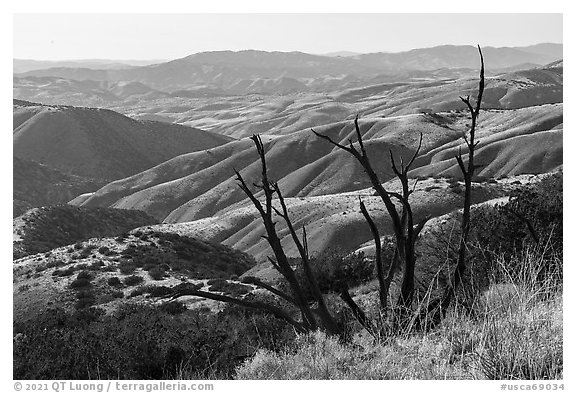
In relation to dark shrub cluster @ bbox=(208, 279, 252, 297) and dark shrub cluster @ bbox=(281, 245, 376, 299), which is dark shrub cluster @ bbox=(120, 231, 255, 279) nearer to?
dark shrub cluster @ bbox=(208, 279, 252, 297)

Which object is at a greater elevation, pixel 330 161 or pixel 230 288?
pixel 230 288

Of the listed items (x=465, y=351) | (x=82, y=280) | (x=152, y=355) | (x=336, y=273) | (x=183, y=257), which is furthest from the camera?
(x=183, y=257)

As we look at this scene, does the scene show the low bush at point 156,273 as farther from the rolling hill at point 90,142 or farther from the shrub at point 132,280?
the rolling hill at point 90,142

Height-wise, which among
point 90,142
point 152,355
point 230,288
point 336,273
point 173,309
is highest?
point 152,355

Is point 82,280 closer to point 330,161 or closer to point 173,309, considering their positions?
point 173,309

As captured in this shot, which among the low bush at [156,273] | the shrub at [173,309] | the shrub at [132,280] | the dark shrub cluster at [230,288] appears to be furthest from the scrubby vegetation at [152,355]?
the low bush at [156,273]

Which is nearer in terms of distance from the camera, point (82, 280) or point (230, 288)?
point (230, 288)

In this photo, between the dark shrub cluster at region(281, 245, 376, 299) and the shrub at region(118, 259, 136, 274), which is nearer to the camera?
the dark shrub cluster at region(281, 245, 376, 299)

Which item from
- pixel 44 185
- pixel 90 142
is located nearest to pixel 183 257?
pixel 44 185

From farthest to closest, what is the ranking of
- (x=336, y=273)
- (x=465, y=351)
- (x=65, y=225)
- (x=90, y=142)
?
(x=90, y=142), (x=65, y=225), (x=336, y=273), (x=465, y=351)

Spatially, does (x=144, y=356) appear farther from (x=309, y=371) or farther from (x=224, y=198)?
(x=224, y=198)

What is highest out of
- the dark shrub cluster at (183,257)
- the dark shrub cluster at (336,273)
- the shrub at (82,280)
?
the dark shrub cluster at (336,273)

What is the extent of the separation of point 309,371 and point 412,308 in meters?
1.28

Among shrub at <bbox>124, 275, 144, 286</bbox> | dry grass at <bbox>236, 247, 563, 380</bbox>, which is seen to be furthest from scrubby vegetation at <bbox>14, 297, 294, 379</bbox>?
shrub at <bbox>124, 275, 144, 286</bbox>
